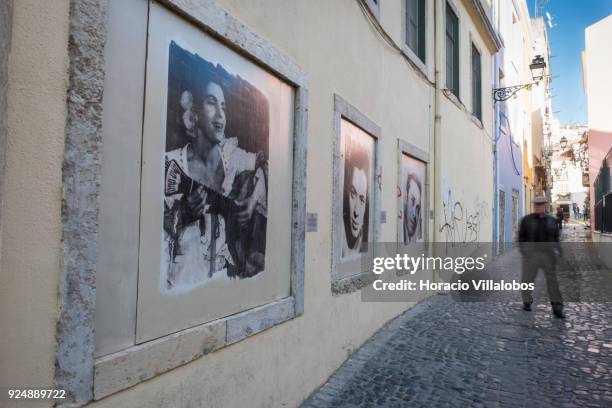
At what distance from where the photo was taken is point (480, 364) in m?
4.29

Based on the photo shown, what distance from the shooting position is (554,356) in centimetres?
448

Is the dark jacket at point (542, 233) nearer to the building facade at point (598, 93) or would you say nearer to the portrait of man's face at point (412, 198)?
the portrait of man's face at point (412, 198)

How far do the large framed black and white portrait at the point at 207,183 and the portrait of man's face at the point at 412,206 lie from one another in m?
3.71

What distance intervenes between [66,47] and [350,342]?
12.4ft

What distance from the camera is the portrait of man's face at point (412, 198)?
6621 mm

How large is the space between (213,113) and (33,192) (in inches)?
46.7

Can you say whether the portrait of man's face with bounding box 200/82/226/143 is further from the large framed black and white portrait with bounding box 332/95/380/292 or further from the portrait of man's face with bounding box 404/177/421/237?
the portrait of man's face with bounding box 404/177/421/237

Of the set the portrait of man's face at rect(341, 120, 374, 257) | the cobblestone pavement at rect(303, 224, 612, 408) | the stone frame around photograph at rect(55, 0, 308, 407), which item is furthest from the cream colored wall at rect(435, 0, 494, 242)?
the stone frame around photograph at rect(55, 0, 308, 407)

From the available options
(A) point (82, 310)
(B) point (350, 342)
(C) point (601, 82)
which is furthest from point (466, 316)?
(C) point (601, 82)

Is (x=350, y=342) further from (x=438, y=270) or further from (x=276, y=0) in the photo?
(x=438, y=270)

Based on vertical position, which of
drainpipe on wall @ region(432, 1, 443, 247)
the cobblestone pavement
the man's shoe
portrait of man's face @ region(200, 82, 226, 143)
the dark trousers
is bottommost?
the cobblestone pavement

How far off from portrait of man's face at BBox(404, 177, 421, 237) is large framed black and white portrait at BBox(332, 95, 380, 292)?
1380mm

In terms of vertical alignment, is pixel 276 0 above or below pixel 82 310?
above

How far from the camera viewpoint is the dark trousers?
20.0 ft
